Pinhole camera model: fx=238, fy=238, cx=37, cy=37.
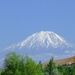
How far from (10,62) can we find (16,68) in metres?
1.43

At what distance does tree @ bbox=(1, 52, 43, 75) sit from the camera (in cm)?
3744

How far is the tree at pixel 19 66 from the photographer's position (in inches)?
1474

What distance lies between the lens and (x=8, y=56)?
39.4 metres

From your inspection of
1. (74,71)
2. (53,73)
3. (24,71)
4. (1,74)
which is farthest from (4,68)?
(74,71)

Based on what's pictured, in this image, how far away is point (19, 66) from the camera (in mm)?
38500

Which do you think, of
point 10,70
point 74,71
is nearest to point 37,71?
point 10,70

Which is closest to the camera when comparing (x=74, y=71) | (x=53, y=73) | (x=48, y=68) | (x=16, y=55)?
(x=16, y=55)

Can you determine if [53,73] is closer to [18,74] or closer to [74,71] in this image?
[18,74]

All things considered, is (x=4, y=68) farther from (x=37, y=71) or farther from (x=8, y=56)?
(x=37, y=71)

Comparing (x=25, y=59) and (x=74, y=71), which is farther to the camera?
(x=74, y=71)

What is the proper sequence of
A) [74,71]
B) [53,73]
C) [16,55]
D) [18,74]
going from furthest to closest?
1. [74,71]
2. [53,73]
3. [16,55]
4. [18,74]

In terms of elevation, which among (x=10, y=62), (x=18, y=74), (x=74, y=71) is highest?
(x=74, y=71)

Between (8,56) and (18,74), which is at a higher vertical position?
(8,56)

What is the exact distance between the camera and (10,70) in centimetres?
3831
